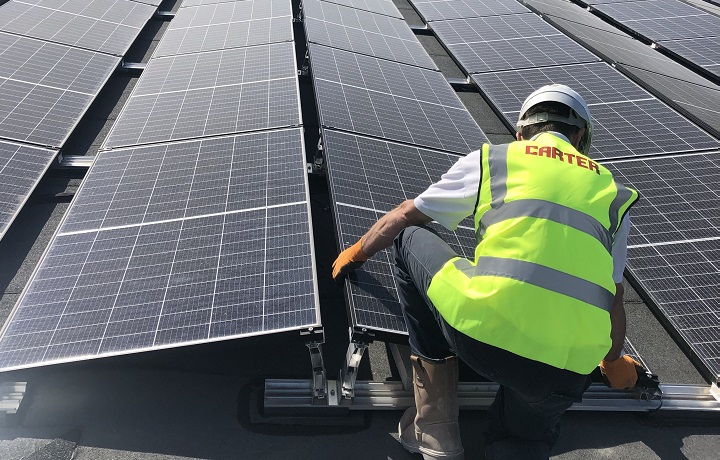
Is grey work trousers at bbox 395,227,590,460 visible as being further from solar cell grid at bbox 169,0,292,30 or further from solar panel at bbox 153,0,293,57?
solar cell grid at bbox 169,0,292,30

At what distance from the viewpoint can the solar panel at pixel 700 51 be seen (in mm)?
10031

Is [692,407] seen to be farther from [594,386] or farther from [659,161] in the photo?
[659,161]

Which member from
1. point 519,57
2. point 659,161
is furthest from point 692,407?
point 519,57

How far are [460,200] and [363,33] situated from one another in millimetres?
7313

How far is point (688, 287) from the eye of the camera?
427 centimetres

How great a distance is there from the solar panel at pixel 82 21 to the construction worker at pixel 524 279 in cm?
714

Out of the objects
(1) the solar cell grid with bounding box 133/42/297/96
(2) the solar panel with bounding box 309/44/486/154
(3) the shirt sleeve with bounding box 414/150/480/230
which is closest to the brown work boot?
(3) the shirt sleeve with bounding box 414/150/480/230

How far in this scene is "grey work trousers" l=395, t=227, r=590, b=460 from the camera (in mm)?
2607

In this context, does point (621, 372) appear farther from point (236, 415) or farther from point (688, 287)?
point (236, 415)

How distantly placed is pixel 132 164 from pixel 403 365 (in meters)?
3.34

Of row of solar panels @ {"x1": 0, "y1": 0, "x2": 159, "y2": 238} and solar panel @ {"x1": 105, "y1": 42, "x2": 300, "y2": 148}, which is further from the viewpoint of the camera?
solar panel @ {"x1": 105, "y1": 42, "x2": 300, "y2": 148}

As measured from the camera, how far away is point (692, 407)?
360 centimetres

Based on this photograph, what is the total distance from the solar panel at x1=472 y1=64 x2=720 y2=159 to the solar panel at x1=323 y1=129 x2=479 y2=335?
81.6 inches

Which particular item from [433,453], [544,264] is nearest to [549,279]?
[544,264]
